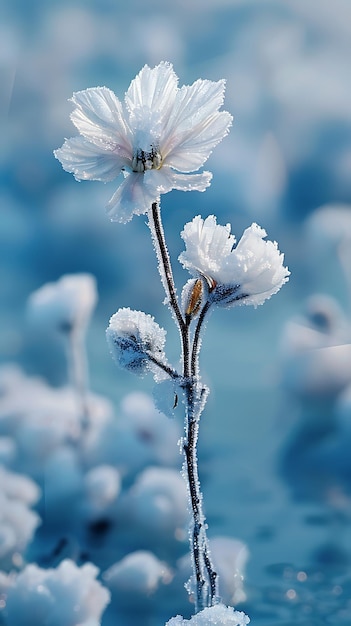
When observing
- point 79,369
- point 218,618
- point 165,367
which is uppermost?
point 79,369

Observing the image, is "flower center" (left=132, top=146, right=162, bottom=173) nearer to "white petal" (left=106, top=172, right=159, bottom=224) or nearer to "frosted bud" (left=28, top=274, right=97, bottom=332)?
"white petal" (left=106, top=172, right=159, bottom=224)

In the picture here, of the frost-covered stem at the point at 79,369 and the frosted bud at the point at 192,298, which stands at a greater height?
the frost-covered stem at the point at 79,369

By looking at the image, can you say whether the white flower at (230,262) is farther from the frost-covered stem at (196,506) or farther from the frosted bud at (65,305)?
the frosted bud at (65,305)

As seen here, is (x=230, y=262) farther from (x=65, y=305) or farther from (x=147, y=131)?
(x=65, y=305)

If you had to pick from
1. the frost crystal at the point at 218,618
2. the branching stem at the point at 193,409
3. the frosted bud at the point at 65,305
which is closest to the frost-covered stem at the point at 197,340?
the branching stem at the point at 193,409

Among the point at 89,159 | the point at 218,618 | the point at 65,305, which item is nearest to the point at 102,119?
the point at 89,159

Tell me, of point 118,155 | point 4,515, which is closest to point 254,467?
point 4,515
